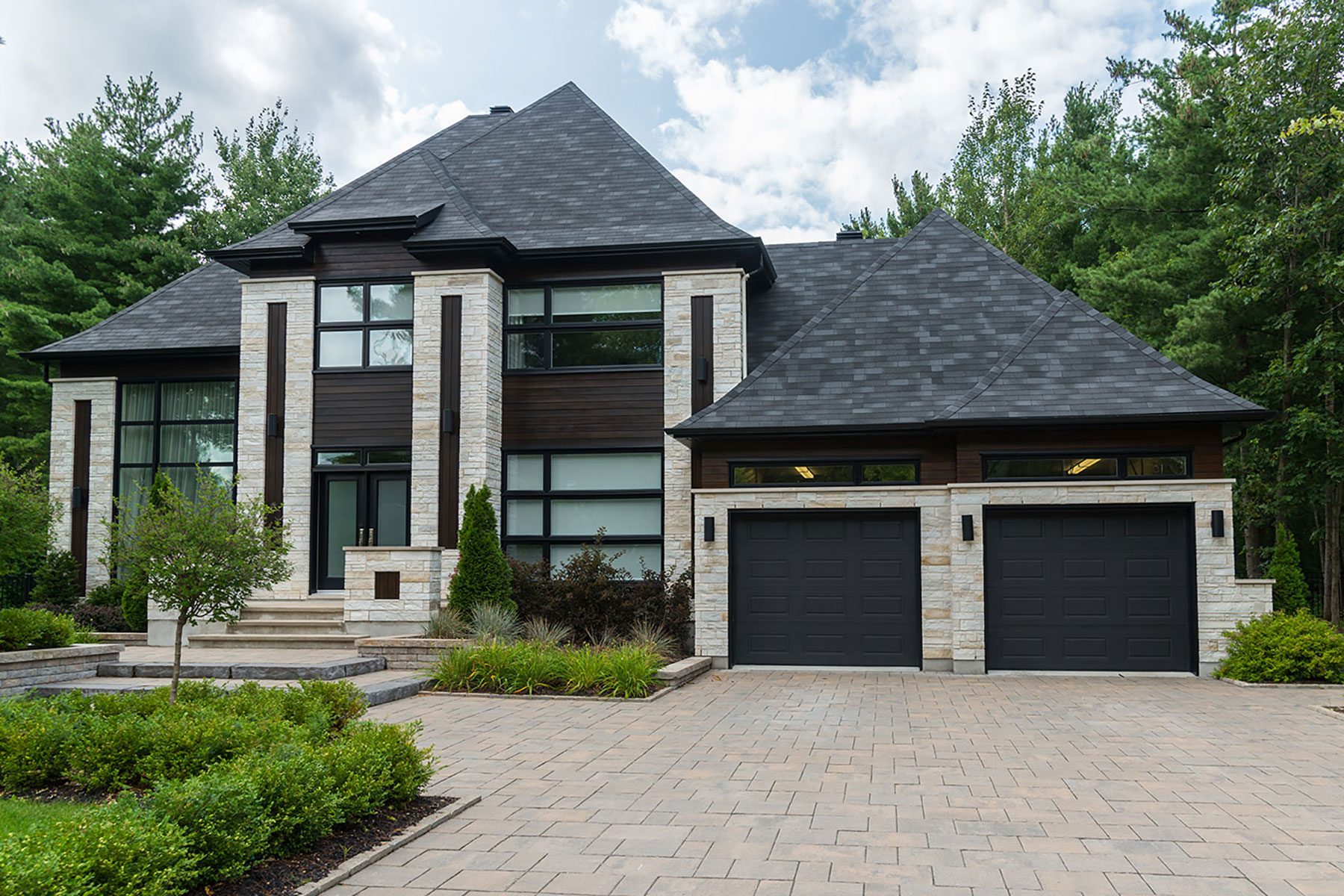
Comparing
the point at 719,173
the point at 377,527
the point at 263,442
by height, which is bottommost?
the point at 377,527

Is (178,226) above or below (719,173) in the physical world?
below

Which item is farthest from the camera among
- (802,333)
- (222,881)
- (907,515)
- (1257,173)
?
(1257,173)

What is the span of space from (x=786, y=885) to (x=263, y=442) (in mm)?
13786

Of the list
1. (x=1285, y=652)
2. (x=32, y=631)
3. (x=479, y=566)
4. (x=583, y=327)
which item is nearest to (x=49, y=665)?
(x=32, y=631)

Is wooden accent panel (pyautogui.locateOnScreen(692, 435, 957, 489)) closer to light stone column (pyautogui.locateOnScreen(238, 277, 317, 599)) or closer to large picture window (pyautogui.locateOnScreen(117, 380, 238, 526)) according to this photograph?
light stone column (pyautogui.locateOnScreen(238, 277, 317, 599))

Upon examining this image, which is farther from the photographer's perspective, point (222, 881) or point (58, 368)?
point (58, 368)

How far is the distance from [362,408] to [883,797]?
11.9 meters

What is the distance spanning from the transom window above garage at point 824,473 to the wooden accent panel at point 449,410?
14.5 feet

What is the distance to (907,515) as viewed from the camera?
45.3ft

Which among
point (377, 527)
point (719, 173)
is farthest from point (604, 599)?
point (719, 173)

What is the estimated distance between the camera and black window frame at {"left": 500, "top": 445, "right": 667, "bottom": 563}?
15828 millimetres

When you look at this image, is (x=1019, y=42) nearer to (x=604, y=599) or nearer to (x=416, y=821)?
(x=604, y=599)

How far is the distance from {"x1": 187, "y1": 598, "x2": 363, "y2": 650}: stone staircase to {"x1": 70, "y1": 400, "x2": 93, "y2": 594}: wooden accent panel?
4124 millimetres

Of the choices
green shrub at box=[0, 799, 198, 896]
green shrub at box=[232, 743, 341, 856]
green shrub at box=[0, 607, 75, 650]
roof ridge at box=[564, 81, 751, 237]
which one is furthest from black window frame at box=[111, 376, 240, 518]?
green shrub at box=[0, 799, 198, 896]
